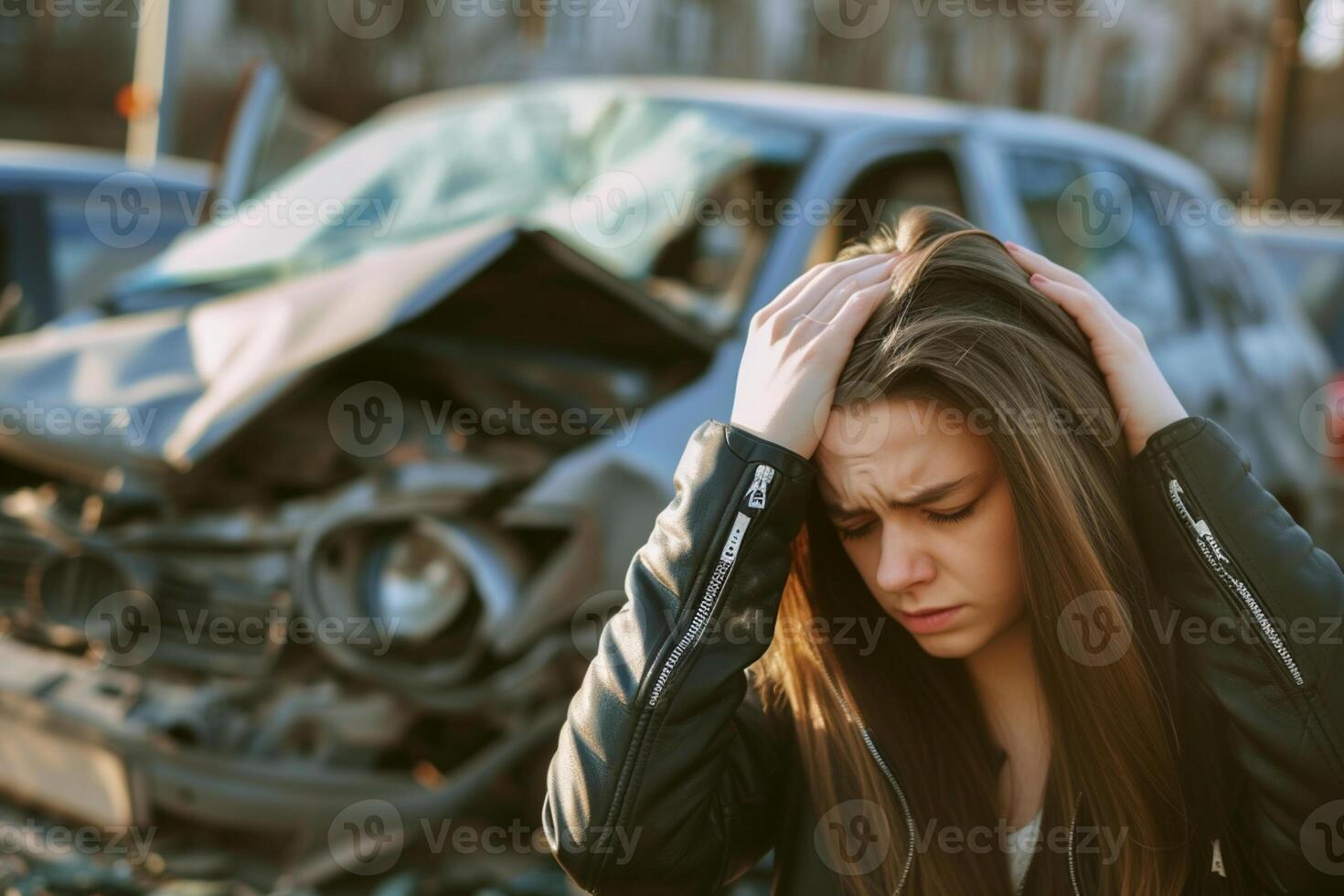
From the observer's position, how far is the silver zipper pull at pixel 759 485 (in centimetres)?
171

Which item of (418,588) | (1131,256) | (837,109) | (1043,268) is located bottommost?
(418,588)

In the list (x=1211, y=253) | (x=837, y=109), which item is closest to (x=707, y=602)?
(x=837, y=109)

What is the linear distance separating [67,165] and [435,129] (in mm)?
2283

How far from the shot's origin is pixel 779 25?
27438 millimetres

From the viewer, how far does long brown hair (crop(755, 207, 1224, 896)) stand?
1670 mm

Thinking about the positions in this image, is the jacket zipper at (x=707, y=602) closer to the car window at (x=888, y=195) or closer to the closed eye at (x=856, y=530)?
the closed eye at (x=856, y=530)

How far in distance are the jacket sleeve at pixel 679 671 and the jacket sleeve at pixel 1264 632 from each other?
44cm

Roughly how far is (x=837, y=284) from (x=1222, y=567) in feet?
1.87

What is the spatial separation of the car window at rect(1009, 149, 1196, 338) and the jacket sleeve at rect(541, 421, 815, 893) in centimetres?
280

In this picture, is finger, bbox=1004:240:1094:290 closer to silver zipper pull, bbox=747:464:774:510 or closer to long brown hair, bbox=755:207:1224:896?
long brown hair, bbox=755:207:1224:896

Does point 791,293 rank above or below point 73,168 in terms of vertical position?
above

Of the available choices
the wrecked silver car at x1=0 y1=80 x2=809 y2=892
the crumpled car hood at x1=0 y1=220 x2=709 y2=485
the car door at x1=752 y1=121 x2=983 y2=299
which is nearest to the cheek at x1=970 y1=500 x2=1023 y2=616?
the wrecked silver car at x1=0 y1=80 x2=809 y2=892

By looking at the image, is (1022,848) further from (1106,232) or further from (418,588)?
(1106,232)

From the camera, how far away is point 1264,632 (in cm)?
163
